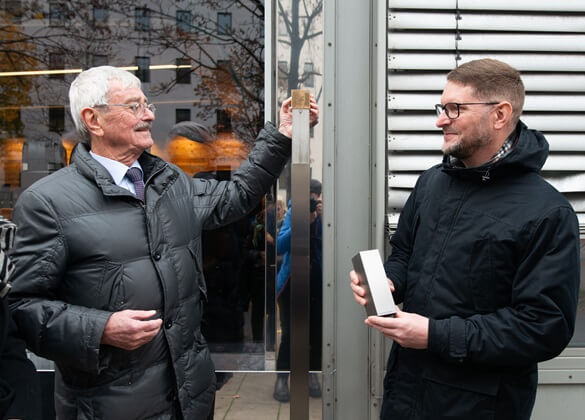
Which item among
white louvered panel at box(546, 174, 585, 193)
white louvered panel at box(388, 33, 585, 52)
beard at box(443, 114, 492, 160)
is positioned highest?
white louvered panel at box(388, 33, 585, 52)

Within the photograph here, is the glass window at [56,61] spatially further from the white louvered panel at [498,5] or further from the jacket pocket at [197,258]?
the white louvered panel at [498,5]

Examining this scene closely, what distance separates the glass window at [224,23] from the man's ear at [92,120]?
1.45 meters

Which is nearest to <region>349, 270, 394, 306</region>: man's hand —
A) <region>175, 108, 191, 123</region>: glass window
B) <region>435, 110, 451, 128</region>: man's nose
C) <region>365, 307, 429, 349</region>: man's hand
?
<region>365, 307, 429, 349</region>: man's hand

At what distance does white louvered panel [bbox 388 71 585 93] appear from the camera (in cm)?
232

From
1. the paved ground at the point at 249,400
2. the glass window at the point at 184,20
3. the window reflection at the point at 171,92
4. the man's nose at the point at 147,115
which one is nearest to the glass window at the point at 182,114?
the window reflection at the point at 171,92

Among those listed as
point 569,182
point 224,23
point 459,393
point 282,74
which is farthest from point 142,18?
point 459,393

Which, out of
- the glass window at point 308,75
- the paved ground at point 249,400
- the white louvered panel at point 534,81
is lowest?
the paved ground at point 249,400

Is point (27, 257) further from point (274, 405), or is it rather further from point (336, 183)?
point (274, 405)

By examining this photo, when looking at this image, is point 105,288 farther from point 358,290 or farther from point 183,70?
point 183,70

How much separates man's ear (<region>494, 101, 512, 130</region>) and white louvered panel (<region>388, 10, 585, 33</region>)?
0.79 m

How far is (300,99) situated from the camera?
72.6 inches

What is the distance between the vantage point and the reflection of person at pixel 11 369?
127cm

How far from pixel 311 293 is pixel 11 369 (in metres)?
1.40

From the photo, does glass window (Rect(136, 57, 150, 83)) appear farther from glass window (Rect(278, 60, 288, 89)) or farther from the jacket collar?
the jacket collar
